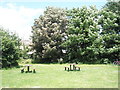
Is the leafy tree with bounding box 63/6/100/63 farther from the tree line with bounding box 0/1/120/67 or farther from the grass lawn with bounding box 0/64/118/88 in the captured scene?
the grass lawn with bounding box 0/64/118/88

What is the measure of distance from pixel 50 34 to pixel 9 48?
10.9 m

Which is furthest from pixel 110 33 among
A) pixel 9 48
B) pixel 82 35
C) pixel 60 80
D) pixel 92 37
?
pixel 60 80

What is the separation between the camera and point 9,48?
17141 millimetres

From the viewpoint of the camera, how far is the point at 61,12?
28.5m

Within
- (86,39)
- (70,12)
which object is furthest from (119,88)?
(70,12)

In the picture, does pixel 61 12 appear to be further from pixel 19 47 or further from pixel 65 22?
pixel 19 47

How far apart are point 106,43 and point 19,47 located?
12.9m

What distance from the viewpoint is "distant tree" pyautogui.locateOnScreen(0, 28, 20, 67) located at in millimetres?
16702

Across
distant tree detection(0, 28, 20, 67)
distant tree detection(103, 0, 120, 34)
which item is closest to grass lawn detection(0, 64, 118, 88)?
distant tree detection(0, 28, 20, 67)

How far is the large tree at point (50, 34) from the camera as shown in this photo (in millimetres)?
26312

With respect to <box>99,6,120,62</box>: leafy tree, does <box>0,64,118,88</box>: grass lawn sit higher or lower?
lower

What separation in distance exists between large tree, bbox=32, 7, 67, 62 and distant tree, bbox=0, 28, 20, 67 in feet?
27.2

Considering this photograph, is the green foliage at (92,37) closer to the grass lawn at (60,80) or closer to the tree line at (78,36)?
the tree line at (78,36)

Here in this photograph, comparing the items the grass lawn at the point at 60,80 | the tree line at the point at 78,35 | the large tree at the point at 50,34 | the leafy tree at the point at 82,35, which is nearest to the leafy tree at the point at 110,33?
the tree line at the point at 78,35
